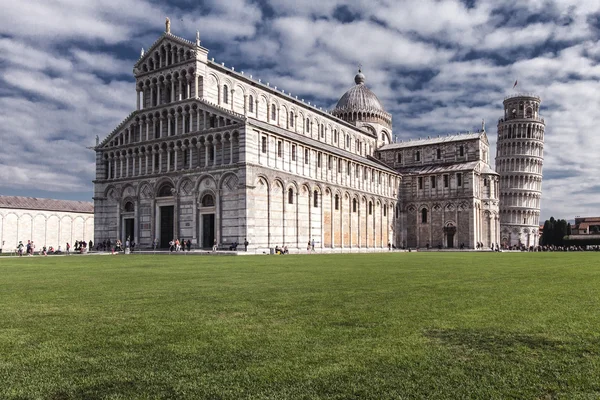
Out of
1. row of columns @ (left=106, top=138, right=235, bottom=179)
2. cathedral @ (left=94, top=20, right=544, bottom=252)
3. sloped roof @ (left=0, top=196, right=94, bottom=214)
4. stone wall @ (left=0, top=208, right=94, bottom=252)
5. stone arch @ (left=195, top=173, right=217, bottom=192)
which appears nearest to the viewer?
cathedral @ (left=94, top=20, right=544, bottom=252)

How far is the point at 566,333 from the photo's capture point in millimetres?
7227

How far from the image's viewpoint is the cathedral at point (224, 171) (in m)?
44.0

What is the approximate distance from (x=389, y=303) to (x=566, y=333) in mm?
3457

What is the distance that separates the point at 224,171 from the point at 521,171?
7712cm

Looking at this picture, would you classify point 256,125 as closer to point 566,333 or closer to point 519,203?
point 566,333

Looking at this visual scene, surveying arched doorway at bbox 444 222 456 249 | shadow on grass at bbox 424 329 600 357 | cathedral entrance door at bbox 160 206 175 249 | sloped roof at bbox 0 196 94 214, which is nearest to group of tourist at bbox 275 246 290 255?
cathedral entrance door at bbox 160 206 175 249

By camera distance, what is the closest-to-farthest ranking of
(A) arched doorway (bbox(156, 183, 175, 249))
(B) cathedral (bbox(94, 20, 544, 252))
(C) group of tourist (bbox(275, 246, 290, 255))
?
(C) group of tourist (bbox(275, 246, 290, 255)), (B) cathedral (bbox(94, 20, 544, 252)), (A) arched doorway (bbox(156, 183, 175, 249))

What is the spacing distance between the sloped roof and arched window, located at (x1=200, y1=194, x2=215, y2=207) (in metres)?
36.4

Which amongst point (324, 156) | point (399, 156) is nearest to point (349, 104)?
point (399, 156)

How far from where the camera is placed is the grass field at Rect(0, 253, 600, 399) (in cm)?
503

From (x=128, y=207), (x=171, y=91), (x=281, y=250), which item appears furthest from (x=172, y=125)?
(x=281, y=250)

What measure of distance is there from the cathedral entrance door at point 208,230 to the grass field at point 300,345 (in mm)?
33632

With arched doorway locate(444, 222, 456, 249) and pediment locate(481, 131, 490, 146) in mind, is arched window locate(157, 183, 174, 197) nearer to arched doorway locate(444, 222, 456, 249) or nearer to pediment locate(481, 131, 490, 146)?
arched doorway locate(444, 222, 456, 249)

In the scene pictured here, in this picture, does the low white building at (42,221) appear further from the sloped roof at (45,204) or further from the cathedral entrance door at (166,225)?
the cathedral entrance door at (166,225)
